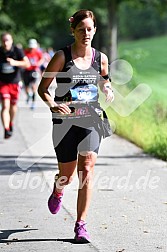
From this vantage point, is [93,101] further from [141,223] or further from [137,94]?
[137,94]

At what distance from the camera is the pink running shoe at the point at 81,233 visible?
21.9 feet

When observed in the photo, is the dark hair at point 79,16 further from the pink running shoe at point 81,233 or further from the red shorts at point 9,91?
the red shorts at point 9,91

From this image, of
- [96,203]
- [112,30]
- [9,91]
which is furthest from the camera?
[112,30]

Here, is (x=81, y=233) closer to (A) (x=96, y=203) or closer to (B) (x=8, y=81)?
(A) (x=96, y=203)

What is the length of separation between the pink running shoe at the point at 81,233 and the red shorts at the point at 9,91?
290 inches

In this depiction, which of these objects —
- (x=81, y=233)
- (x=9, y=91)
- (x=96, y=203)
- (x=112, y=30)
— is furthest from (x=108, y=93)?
(x=112, y=30)

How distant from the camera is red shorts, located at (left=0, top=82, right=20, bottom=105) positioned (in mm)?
13906

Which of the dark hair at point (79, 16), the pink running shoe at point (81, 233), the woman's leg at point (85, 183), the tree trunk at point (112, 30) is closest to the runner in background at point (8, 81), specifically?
the dark hair at point (79, 16)

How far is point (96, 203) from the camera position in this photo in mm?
8547

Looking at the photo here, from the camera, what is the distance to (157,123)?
14742mm

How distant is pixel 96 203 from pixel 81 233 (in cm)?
187

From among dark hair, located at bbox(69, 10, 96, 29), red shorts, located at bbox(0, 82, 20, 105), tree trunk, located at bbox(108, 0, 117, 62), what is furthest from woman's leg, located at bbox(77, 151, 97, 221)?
tree trunk, located at bbox(108, 0, 117, 62)

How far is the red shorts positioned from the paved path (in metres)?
A: 0.90

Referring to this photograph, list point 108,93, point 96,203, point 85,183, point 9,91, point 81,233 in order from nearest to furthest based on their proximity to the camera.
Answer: point 81,233
point 85,183
point 108,93
point 96,203
point 9,91
